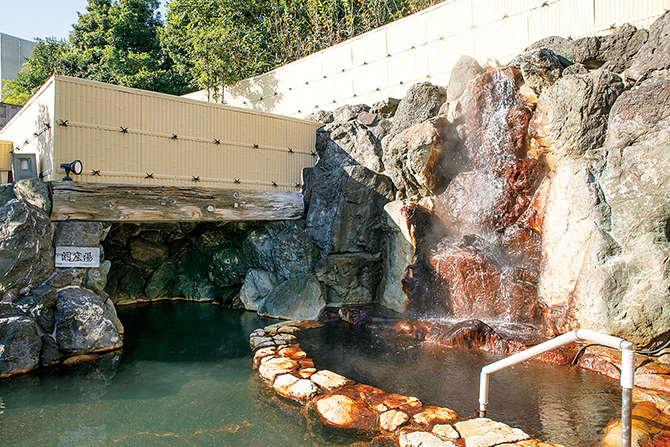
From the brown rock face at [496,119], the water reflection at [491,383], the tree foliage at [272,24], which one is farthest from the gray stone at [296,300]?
the tree foliage at [272,24]

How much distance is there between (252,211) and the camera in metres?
10.1

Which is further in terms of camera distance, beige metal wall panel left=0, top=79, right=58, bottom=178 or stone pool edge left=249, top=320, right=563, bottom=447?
beige metal wall panel left=0, top=79, right=58, bottom=178

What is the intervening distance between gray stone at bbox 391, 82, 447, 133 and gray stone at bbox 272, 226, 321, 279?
377cm

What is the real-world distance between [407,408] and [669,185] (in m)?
4.94

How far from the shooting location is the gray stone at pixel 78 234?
715 cm

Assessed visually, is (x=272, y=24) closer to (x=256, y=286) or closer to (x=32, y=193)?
(x=256, y=286)

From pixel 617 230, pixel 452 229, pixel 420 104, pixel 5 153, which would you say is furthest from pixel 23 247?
pixel 617 230

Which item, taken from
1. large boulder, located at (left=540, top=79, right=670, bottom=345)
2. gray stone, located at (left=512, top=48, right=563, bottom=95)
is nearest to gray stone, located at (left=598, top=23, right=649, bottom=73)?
gray stone, located at (left=512, top=48, right=563, bottom=95)

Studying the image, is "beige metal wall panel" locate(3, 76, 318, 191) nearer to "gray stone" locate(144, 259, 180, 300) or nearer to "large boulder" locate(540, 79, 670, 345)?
"gray stone" locate(144, 259, 180, 300)

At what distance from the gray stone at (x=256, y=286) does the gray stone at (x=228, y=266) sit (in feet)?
2.16

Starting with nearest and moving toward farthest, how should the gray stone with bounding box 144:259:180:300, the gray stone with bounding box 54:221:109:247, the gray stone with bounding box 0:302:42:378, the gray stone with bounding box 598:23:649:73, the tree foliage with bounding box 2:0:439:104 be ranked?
the gray stone with bounding box 0:302:42:378, the gray stone with bounding box 54:221:109:247, the gray stone with bounding box 598:23:649:73, the gray stone with bounding box 144:259:180:300, the tree foliage with bounding box 2:0:439:104

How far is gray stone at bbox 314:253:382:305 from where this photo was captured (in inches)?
386

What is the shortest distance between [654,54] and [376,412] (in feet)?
26.1

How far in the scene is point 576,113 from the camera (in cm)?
754
